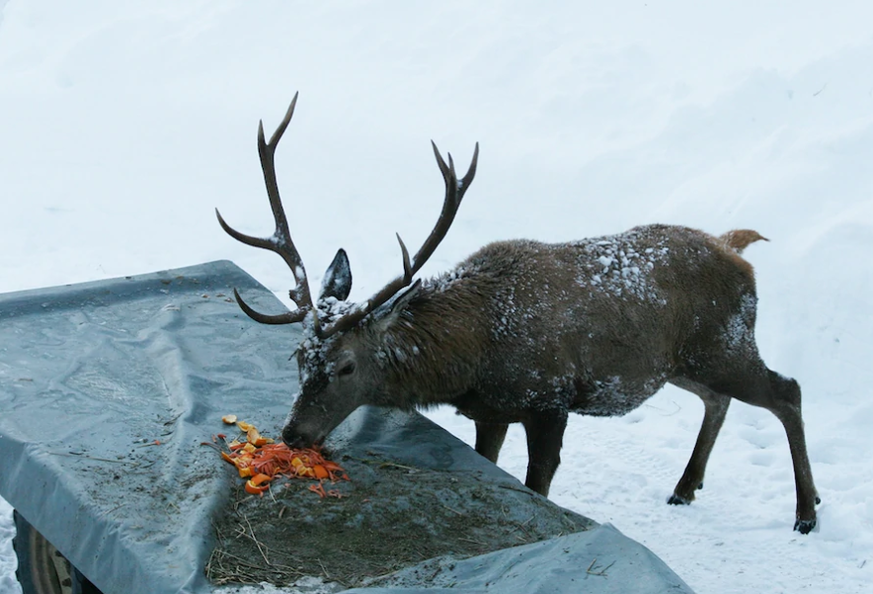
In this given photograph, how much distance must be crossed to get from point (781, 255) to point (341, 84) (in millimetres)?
5859

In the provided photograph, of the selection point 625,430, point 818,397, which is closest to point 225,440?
point 625,430

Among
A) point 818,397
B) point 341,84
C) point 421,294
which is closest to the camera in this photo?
point 421,294

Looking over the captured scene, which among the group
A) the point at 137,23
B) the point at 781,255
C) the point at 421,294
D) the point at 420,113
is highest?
the point at 137,23

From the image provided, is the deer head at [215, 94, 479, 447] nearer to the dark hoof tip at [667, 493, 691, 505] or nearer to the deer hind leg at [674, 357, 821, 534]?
the deer hind leg at [674, 357, 821, 534]

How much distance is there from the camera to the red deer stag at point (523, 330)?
14.4 feet

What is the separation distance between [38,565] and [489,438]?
2.31 metres

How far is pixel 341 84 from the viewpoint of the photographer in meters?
11.3

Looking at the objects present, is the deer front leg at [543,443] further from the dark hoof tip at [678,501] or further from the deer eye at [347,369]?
the dark hoof tip at [678,501]

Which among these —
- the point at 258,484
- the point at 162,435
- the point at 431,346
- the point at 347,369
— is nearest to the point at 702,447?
the point at 431,346

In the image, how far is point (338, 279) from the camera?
4648mm

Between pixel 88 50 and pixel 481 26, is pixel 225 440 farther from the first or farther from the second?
pixel 88 50

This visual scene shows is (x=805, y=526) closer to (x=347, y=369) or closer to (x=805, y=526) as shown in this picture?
(x=805, y=526)

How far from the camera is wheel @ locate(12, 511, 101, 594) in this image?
401 centimetres

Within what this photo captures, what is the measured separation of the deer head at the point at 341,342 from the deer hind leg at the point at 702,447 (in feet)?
6.93
